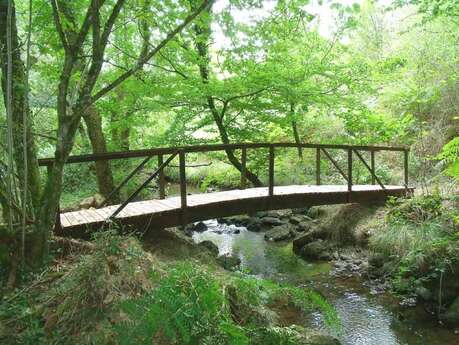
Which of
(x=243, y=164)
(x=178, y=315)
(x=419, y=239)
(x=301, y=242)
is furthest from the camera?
(x=301, y=242)

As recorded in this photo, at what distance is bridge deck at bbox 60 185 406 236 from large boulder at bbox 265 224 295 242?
1.55 meters

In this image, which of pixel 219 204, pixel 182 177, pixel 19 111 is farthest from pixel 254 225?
pixel 19 111

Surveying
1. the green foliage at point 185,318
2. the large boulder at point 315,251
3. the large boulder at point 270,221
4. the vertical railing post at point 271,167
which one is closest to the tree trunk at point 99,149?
the vertical railing post at point 271,167

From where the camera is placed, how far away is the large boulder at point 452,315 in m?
4.99

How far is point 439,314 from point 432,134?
7.29 metres

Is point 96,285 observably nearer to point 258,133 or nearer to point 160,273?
point 160,273

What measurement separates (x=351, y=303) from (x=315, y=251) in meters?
2.06

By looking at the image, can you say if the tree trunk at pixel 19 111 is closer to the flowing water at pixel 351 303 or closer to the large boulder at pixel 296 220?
the flowing water at pixel 351 303

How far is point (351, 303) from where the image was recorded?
19.4 feet

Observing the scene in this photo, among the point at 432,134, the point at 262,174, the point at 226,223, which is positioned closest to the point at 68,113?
the point at 226,223

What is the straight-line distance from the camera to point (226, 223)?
11.4 m

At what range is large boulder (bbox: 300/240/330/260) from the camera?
7855 mm

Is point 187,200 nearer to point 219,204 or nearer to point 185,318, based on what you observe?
point 219,204

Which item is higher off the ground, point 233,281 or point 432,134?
point 432,134
